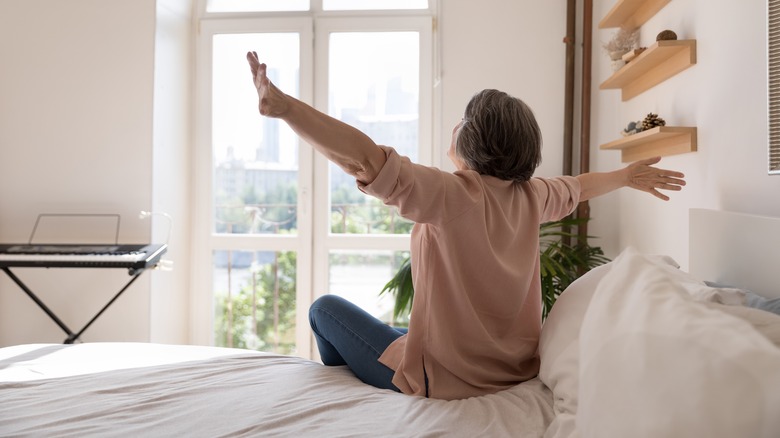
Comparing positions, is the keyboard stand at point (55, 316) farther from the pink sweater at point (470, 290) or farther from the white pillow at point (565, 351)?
the white pillow at point (565, 351)

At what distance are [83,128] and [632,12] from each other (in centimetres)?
277

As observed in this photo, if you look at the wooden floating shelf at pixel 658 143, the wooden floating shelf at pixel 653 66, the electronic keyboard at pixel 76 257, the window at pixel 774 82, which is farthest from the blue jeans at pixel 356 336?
the electronic keyboard at pixel 76 257

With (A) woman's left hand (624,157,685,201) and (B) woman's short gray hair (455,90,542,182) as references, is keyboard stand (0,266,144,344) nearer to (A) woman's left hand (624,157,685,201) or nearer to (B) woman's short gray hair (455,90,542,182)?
(B) woman's short gray hair (455,90,542,182)

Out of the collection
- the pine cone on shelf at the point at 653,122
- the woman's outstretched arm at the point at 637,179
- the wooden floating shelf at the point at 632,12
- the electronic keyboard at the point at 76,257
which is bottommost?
the electronic keyboard at the point at 76,257

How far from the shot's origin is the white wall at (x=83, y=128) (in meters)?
3.34

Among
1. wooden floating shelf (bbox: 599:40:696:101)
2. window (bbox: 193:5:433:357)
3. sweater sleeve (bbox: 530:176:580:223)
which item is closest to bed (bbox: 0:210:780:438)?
sweater sleeve (bbox: 530:176:580:223)

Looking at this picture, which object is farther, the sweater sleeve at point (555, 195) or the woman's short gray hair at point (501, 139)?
the sweater sleeve at point (555, 195)

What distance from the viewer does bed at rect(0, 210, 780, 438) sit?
2.38 ft

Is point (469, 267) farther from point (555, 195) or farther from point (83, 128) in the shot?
point (83, 128)

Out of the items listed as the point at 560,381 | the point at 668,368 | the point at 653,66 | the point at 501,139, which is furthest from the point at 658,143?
the point at 668,368

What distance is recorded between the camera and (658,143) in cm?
229

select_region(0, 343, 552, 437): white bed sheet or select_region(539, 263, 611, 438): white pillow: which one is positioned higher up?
select_region(539, 263, 611, 438): white pillow

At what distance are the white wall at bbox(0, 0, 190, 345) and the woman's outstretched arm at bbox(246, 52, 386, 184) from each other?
232 cm

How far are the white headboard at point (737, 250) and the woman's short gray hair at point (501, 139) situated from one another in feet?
1.66
